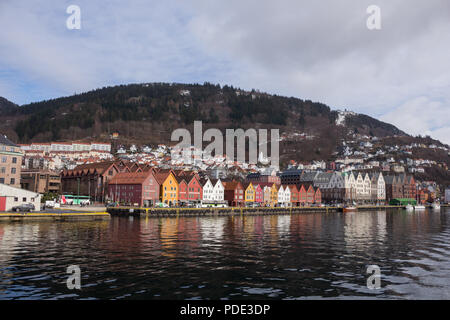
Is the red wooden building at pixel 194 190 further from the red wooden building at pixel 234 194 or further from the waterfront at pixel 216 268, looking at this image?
the waterfront at pixel 216 268

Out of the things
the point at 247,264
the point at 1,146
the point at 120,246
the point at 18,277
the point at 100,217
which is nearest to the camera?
the point at 18,277

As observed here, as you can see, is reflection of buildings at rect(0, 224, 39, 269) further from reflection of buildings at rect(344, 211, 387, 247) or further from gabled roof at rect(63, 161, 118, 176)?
gabled roof at rect(63, 161, 118, 176)

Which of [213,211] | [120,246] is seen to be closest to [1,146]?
[213,211]

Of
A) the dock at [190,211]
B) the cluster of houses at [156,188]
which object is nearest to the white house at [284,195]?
the cluster of houses at [156,188]

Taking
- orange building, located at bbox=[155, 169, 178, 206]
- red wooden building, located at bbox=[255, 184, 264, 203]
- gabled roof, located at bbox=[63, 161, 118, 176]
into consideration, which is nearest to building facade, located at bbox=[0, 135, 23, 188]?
gabled roof, located at bbox=[63, 161, 118, 176]

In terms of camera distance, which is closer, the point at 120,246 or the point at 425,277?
the point at 425,277

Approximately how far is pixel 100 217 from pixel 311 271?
55.7 m

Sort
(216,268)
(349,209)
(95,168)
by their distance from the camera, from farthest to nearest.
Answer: (349,209)
(95,168)
(216,268)

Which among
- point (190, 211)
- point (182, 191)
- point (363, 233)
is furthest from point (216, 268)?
point (182, 191)

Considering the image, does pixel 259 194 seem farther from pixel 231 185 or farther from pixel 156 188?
pixel 156 188

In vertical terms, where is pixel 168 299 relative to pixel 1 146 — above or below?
below
